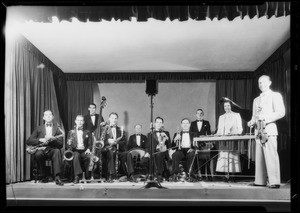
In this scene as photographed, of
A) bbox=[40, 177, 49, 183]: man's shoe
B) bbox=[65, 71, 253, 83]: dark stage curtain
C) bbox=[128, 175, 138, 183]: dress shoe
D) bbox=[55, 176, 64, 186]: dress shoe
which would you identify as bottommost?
bbox=[128, 175, 138, 183]: dress shoe

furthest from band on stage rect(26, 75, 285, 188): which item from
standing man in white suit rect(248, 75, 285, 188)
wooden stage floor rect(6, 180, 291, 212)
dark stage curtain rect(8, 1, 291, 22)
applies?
dark stage curtain rect(8, 1, 291, 22)

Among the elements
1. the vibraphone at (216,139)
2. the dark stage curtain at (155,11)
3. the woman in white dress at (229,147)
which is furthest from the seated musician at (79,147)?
the dark stage curtain at (155,11)

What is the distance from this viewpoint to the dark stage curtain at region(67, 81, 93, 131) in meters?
12.0

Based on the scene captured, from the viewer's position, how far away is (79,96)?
39.4ft

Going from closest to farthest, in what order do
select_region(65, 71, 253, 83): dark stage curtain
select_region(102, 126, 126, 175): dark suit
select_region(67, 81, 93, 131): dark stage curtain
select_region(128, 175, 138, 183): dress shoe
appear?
select_region(128, 175, 138, 183): dress shoe
select_region(102, 126, 126, 175): dark suit
select_region(65, 71, 253, 83): dark stage curtain
select_region(67, 81, 93, 131): dark stage curtain

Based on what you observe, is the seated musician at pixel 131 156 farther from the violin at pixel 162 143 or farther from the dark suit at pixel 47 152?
the dark suit at pixel 47 152

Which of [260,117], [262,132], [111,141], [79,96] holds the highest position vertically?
[79,96]

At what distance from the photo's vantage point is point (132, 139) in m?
9.12

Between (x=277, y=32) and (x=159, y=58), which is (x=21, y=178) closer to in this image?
(x=159, y=58)

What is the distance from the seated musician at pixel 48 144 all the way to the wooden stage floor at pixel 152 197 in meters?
1.53

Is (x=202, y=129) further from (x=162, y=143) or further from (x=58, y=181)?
(x=58, y=181)

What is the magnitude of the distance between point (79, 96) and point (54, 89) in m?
1.26

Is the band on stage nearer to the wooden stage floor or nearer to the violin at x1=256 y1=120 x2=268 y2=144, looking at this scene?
the violin at x1=256 y1=120 x2=268 y2=144

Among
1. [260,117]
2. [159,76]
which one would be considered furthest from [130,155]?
[159,76]
